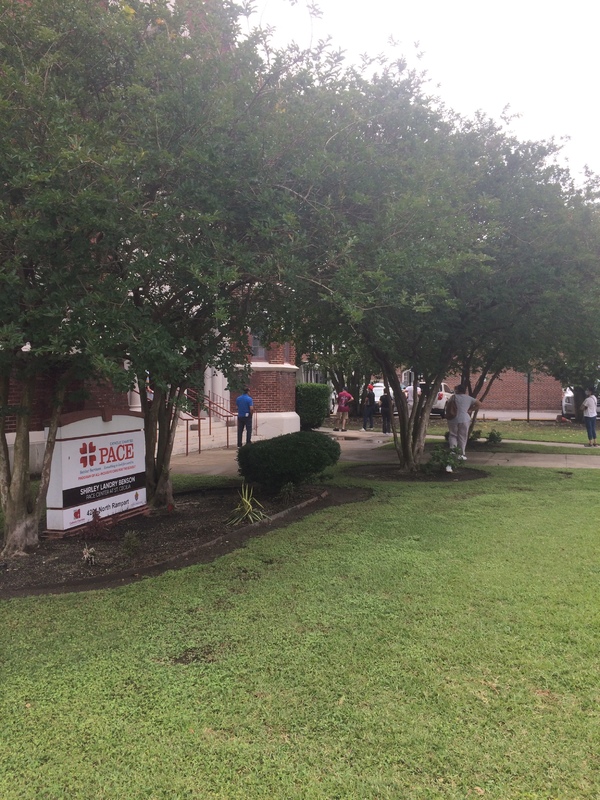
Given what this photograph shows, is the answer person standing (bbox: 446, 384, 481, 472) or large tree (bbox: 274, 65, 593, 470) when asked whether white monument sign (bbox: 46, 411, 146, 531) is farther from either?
person standing (bbox: 446, 384, 481, 472)

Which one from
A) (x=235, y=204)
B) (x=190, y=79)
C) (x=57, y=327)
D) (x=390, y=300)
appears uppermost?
(x=190, y=79)

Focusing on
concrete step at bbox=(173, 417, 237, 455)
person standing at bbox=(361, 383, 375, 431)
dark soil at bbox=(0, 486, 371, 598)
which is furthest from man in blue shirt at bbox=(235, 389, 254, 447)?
person standing at bbox=(361, 383, 375, 431)

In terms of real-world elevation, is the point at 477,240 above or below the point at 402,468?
above

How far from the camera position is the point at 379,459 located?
14.7 meters

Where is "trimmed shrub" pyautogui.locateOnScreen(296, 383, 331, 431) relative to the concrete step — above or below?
above

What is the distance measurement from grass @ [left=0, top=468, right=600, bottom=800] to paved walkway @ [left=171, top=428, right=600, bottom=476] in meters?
6.89

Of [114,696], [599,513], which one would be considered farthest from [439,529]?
[114,696]

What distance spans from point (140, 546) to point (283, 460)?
9.59 feet

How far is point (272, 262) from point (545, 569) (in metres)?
3.69

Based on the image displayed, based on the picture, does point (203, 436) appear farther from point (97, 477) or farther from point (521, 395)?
point (521, 395)

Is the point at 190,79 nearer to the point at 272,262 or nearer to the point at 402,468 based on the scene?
the point at 272,262

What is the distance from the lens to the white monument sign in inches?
266

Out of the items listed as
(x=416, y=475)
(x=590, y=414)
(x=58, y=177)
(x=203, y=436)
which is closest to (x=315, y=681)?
(x=58, y=177)

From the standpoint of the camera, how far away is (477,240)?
30.6 ft
